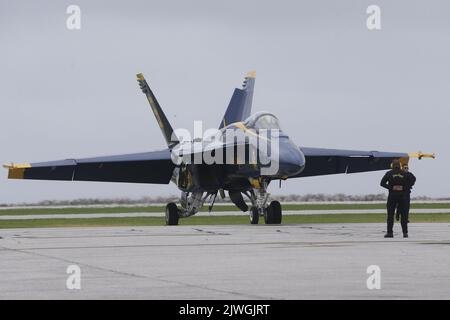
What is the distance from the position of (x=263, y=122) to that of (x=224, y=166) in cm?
363

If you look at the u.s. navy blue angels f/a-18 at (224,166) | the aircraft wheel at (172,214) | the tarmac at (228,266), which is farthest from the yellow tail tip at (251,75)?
the tarmac at (228,266)

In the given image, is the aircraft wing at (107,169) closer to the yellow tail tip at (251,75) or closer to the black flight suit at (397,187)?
the yellow tail tip at (251,75)

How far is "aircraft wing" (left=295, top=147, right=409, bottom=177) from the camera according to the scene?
35.1 metres

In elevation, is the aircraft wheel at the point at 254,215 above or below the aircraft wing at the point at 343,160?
below

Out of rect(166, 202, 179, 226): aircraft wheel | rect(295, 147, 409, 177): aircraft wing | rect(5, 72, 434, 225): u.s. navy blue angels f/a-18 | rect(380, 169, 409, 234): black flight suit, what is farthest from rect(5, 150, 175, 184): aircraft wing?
rect(380, 169, 409, 234): black flight suit

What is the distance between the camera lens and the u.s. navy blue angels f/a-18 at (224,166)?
29.8 metres

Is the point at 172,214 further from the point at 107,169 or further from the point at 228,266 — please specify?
the point at 228,266

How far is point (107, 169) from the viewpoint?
37.7 meters

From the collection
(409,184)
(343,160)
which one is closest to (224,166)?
(343,160)

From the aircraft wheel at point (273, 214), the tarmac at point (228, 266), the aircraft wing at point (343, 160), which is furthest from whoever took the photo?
the aircraft wing at point (343, 160)
